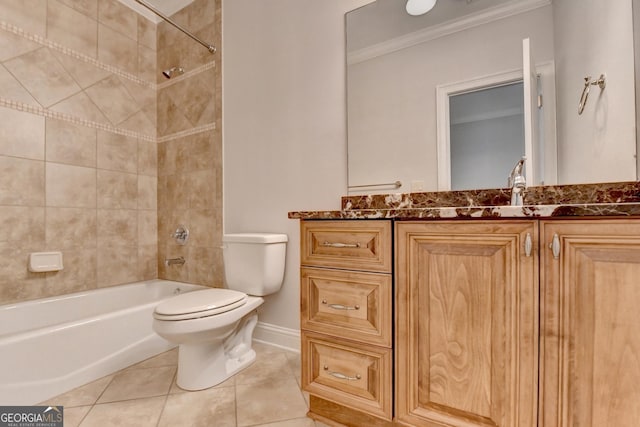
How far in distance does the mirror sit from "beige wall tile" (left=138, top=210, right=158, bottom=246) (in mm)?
1854

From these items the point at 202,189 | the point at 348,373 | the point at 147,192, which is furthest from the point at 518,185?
the point at 147,192

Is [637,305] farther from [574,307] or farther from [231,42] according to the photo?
[231,42]

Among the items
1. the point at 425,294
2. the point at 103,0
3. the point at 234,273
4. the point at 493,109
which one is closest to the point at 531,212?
the point at 425,294

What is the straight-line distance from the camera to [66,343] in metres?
1.44

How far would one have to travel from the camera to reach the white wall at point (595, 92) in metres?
1.03

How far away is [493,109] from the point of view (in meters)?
1.30

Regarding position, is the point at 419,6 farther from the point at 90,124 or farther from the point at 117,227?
the point at 117,227

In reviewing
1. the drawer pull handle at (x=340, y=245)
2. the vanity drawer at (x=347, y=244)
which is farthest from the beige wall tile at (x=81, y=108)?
the drawer pull handle at (x=340, y=245)

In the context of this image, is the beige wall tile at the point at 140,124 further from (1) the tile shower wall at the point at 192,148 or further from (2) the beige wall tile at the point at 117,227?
(2) the beige wall tile at the point at 117,227

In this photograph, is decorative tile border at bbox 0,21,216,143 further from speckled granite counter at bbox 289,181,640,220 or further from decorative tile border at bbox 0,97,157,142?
speckled granite counter at bbox 289,181,640,220

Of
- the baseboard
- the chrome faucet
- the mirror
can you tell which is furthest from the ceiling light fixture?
the baseboard

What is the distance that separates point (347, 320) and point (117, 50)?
2691mm

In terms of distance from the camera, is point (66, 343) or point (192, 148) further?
point (192, 148)

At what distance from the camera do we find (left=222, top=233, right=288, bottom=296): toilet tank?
5.72 ft
